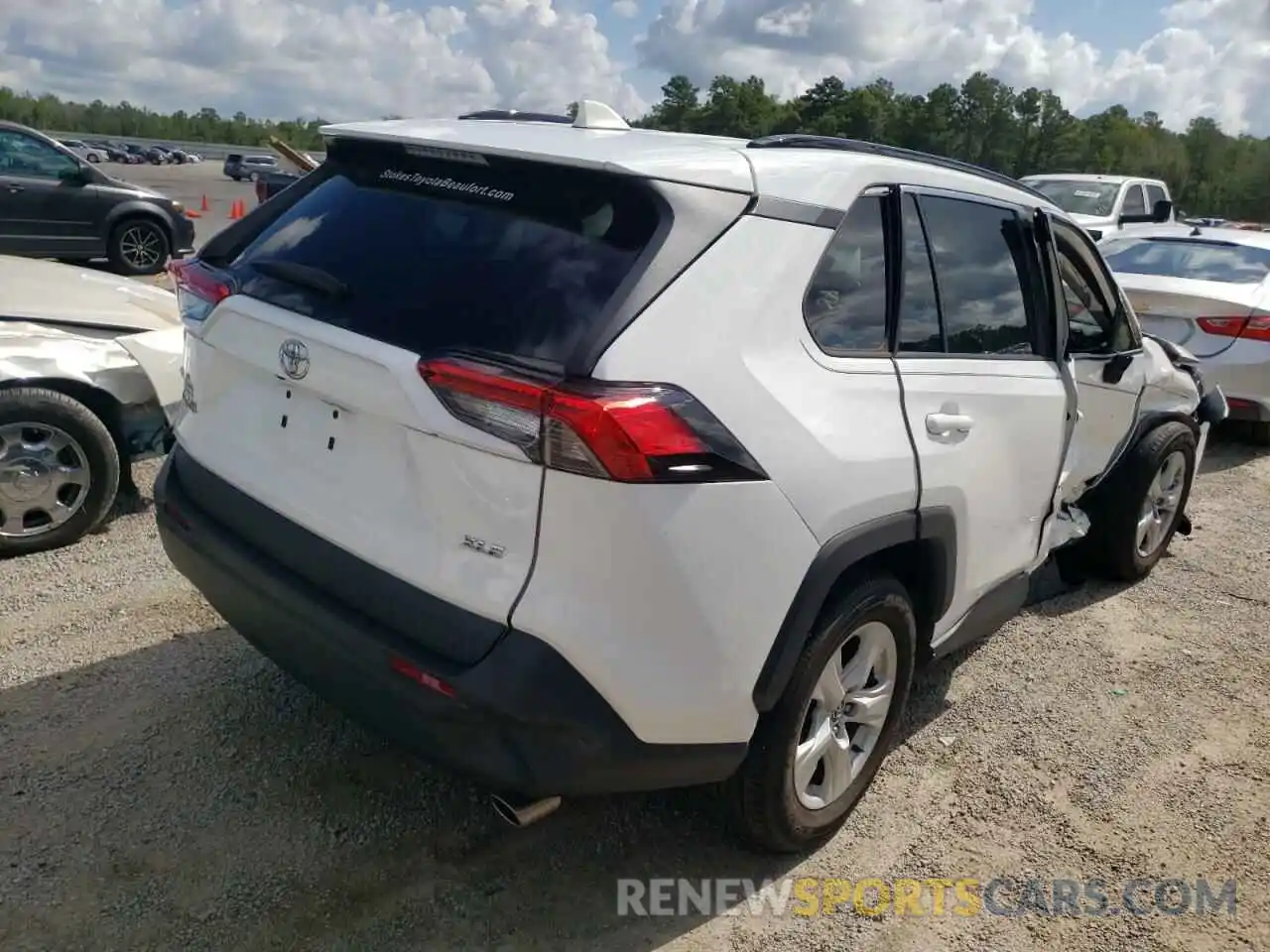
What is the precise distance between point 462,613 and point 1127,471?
144 inches

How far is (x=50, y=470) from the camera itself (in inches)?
175

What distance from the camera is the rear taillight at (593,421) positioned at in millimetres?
2121

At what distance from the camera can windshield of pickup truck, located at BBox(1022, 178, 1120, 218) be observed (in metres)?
13.0

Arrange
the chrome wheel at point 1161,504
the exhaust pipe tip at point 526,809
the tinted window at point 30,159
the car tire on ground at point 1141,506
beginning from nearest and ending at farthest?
the exhaust pipe tip at point 526,809
the car tire on ground at point 1141,506
the chrome wheel at point 1161,504
the tinted window at point 30,159

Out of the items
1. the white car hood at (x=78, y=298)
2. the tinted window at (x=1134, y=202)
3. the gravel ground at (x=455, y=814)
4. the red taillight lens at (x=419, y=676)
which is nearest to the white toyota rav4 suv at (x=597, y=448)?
the red taillight lens at (x=419, y=676)

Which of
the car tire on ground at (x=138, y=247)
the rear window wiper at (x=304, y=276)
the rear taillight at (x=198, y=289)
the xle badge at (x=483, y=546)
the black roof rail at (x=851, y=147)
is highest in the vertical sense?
the black roof rail at (x=851, y=147)

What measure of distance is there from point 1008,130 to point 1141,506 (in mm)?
77088

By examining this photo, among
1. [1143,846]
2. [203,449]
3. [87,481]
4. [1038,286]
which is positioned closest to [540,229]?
[203,449]

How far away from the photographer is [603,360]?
7.06ft

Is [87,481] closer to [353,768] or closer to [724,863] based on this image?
[353,768]

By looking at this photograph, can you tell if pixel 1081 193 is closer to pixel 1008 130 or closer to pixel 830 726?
pixel 830 726

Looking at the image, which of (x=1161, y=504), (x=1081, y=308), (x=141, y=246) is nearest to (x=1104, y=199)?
(x=1161, y=504)

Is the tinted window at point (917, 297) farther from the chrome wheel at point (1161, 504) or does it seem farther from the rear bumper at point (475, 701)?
the chrome wheel at point (1161, 504)

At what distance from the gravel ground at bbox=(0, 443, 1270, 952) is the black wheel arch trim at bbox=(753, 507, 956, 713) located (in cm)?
54
